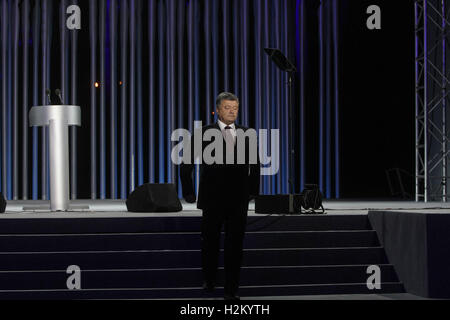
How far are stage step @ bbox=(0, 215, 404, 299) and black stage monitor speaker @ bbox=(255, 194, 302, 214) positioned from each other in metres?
0.31

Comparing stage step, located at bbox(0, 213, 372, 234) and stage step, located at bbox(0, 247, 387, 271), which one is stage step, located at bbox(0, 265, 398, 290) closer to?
stage step, located at bbox(0, 247, 387, 271)

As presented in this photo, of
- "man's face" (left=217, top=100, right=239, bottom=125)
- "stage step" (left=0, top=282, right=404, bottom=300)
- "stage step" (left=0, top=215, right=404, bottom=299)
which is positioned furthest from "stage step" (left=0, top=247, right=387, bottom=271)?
"man's face" (left=217, top=100, right=239, bottom=125)

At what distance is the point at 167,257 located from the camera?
4809 millimetres

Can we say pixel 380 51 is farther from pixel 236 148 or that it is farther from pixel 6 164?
pixel 236 148

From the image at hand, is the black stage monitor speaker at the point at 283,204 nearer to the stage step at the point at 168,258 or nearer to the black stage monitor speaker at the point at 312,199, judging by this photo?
the black stage monitor speaker at the point at 312,199

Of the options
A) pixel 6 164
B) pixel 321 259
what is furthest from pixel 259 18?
pixel 321 259

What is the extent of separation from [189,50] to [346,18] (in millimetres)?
2449

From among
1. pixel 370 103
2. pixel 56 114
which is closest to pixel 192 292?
pixel 56 114

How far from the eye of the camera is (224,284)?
436 cm

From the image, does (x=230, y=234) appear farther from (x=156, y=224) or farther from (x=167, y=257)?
(x=156, y=224)

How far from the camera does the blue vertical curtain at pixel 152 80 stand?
404 inches

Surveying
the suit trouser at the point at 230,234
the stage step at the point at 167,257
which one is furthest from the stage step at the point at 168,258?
the suit trouser at the point at 230,234

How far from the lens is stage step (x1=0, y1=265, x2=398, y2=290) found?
4.61 m

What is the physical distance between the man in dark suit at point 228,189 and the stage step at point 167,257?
0.49m
